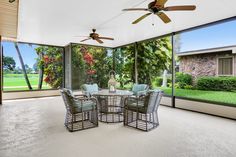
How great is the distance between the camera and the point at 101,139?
294 cm

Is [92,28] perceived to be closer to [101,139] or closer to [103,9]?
[103,9]

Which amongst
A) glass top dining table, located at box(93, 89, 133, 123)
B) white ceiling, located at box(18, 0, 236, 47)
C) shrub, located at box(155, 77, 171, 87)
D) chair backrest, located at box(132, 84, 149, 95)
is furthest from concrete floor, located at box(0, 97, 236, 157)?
shrub, located at box(155, 77, 171, 87)

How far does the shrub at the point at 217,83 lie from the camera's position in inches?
242

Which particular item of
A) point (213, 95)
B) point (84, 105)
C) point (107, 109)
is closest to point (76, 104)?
point (84, 105)

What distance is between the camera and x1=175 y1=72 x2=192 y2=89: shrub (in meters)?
7.63

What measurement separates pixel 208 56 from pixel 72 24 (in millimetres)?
5962

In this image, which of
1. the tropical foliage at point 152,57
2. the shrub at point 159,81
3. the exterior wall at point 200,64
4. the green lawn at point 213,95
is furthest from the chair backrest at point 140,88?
the exterior wall at point 200,64

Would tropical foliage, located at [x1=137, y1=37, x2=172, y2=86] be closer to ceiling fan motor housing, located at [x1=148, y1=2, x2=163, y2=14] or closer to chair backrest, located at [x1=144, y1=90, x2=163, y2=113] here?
chair backrest, located at [x1=144, y1=90, x2=163, y2=113]

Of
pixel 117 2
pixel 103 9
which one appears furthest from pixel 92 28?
pixel 117 2

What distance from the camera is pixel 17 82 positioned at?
7.71 meters

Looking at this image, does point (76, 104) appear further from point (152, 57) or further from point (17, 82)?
point (17, 82)

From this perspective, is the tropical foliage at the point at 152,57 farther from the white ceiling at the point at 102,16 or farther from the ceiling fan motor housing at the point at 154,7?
the ceiling fan motor housing at the point at 154,7

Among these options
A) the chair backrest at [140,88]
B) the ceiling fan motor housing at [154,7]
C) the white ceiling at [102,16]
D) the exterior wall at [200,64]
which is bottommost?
the chair backrest at [140,88]

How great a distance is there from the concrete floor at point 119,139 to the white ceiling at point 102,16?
2750 mm
